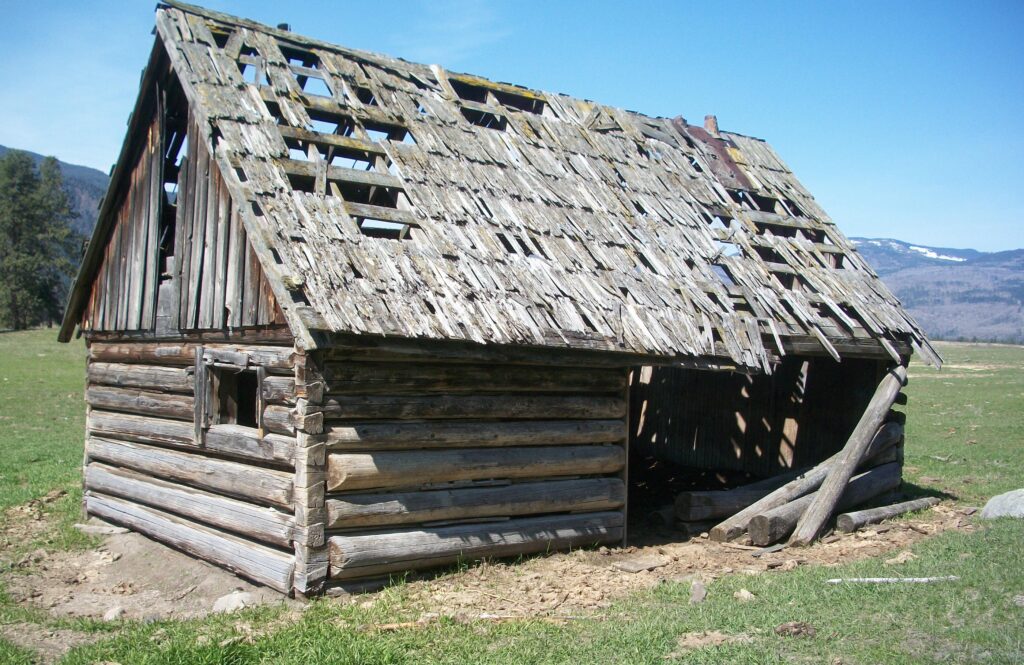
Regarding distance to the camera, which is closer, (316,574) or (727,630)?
(727,630)

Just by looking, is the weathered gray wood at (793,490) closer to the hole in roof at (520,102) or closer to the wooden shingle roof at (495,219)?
the wooden shingle roof at (495,219)

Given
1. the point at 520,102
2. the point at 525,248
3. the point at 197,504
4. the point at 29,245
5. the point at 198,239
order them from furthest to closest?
the point at 29,245
the point at 520,102
the point at 525,248
the point at 198,239
the point at 197,504

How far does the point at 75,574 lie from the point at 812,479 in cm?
895

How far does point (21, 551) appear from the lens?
10.0 m

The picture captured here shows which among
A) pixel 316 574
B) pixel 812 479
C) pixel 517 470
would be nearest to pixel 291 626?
pixel 316 574

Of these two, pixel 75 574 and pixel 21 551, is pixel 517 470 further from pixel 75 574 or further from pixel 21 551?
pixel 21 551

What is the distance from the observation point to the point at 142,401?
11055 mm

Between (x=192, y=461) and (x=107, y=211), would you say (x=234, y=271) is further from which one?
(x=107, y=211)

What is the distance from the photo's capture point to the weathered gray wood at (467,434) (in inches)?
330

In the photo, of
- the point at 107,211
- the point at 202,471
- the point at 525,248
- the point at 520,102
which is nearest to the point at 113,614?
the point at 202,471

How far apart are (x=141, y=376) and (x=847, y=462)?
29.8ft

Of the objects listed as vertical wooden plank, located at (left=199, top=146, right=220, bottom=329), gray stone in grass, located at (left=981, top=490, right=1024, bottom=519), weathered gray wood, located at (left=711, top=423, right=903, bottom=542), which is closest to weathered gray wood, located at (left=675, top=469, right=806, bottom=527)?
weathered gray wood, located at (left=711, top=423, right=903, bottom=542)

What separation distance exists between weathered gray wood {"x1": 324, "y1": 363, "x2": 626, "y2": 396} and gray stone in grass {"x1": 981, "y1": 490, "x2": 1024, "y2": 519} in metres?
5.10

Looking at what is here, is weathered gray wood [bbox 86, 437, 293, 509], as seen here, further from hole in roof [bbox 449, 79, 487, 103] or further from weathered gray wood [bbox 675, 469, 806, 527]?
hole in roof [bbox 449, 79, 487, 103]
